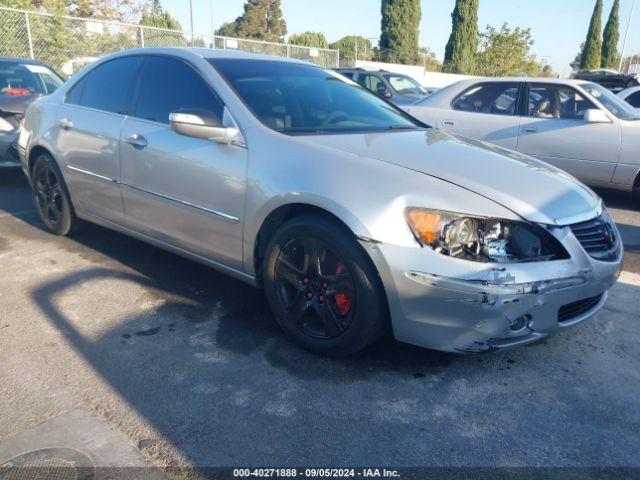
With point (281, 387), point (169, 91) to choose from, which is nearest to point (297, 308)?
point (281, 387)

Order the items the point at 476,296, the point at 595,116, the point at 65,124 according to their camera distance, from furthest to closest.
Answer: the point at 595,116 < the point at 65,124 < the point at 476,296

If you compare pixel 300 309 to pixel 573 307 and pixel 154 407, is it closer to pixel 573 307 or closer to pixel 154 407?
pixel 154 407

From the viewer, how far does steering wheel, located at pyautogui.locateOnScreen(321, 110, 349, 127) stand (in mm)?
3398

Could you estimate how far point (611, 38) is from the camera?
147ft

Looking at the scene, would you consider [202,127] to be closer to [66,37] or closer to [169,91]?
[169,91]

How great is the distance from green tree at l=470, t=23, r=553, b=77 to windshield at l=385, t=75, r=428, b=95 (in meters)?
18.6

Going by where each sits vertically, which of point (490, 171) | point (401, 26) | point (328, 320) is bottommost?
point (328, 320)

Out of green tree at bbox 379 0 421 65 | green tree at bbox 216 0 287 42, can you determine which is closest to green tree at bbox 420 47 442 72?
green tree at bbox 379 0 421 65

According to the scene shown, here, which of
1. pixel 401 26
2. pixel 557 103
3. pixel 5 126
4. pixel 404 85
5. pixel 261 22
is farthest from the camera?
pixel 261 22

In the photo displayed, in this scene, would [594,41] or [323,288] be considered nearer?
[323,288]

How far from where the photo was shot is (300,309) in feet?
9.38

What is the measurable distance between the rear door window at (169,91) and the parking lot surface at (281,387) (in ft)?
3.91

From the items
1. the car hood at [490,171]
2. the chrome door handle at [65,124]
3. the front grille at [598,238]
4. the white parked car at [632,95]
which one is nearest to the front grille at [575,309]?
the front grille at [598,238]

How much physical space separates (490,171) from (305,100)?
1.34m
